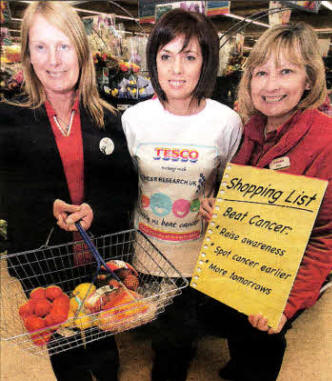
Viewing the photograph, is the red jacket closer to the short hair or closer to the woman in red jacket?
the woman in red jacket

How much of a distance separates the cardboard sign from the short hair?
34cm

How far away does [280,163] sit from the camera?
3.04 feet

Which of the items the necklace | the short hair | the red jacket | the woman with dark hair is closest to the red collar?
the red jacket

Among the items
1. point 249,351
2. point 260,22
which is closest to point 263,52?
point 260,22

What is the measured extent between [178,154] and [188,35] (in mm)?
389

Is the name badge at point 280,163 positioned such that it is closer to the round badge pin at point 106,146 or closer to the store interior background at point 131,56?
the store interior background at point 131,56

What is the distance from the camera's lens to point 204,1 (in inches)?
36.7

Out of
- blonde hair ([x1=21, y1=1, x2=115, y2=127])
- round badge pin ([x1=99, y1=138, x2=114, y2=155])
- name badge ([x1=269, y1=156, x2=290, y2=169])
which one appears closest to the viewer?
blonde hair ([x1=21, y1=1, x2=115, y2=127])

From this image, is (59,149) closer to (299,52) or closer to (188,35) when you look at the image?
(188,35)

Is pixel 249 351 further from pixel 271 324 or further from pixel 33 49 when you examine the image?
pixel 33 49

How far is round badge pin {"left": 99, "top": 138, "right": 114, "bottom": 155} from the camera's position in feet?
3.46

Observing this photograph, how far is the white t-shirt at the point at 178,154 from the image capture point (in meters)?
1.09

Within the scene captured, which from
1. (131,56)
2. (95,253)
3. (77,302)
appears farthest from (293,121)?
(77,302)

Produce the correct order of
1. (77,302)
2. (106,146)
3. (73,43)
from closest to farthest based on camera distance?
1. (73,43)
2. (77,302)
3. (106,146)
